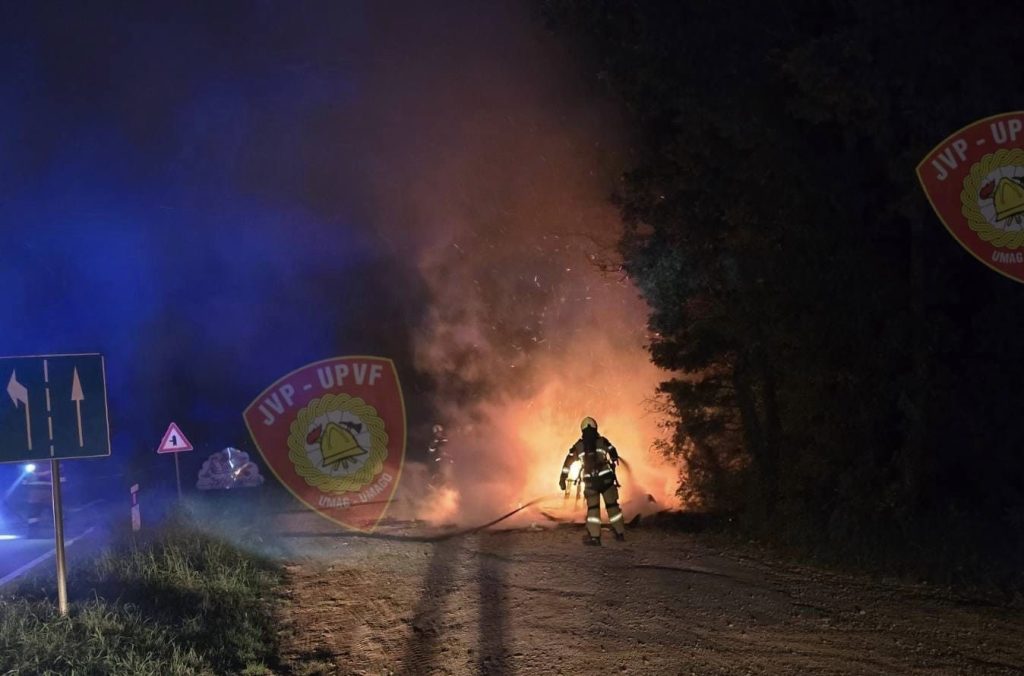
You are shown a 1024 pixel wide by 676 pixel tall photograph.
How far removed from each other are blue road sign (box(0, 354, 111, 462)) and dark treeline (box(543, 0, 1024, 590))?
23.2 ft

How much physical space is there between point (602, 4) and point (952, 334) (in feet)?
19.5

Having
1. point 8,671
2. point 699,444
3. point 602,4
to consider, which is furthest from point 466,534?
point 602,4

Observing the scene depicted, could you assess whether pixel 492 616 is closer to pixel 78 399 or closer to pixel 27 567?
pixel 78 399

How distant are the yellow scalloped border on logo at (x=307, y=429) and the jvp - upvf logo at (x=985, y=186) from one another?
9.03 metres

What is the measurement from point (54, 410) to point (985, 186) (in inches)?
363

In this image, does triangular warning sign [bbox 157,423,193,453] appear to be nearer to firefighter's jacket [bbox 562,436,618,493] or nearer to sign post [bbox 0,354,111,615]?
Answer: firefighter's jacket [bbox 562,436,618,493]

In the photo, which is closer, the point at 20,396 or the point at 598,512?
the point at 20,396

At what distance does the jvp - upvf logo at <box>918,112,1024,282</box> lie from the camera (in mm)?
8227

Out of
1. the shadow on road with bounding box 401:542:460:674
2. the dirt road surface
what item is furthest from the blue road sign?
the shadow on road with bounding box 401:542:460:674

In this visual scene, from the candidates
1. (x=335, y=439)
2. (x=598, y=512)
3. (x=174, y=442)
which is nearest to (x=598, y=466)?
(x=598, y=512)

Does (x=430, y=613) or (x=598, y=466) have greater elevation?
(x=598, y=466)

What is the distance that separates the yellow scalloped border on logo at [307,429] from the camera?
12.7m

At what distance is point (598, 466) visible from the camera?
10461 millimetres

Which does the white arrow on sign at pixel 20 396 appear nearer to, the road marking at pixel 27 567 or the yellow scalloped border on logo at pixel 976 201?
the road marking at pixel 27 567
